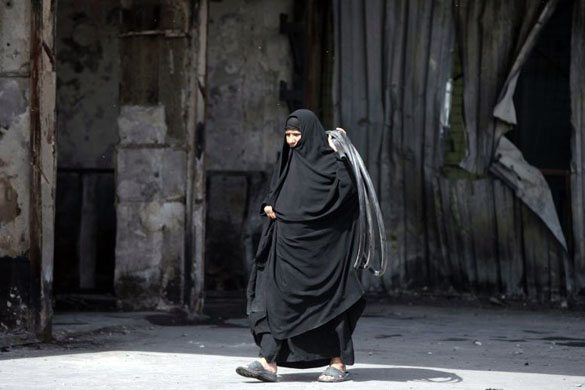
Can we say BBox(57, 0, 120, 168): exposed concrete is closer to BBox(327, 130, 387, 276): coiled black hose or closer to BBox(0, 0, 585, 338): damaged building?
BBox(0, 0, 585, 338): damaged building

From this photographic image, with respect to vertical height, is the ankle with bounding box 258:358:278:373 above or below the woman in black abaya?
Result: below

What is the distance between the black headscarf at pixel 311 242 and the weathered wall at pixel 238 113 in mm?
6459

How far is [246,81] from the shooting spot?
15055mm

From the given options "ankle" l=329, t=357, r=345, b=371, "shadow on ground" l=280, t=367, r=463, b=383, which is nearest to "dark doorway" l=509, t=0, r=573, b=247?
"shadow on ground" l=280, t=367, r=463, b=383

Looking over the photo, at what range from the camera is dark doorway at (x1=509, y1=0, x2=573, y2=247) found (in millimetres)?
14352

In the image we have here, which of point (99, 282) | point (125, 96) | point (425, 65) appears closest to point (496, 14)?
point (425, 65)

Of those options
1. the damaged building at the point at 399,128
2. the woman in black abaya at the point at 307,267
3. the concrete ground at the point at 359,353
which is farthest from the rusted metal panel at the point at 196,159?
the woman in black abaya at the point at 307,267

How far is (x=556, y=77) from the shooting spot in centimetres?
1441

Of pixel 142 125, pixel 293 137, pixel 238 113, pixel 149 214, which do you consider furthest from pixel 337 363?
pixel 238 113

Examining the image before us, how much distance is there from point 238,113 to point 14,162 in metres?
5.41

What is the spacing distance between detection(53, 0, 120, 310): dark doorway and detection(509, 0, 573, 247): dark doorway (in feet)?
Answer: 14.3

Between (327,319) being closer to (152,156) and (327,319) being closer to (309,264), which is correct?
(309,264)

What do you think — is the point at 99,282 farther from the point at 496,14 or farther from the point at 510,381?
the point at 510,381

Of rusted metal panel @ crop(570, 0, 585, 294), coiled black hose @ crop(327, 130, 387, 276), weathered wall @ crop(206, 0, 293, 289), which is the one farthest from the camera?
weathered wall @ crop(206, 0, 293, 289)
